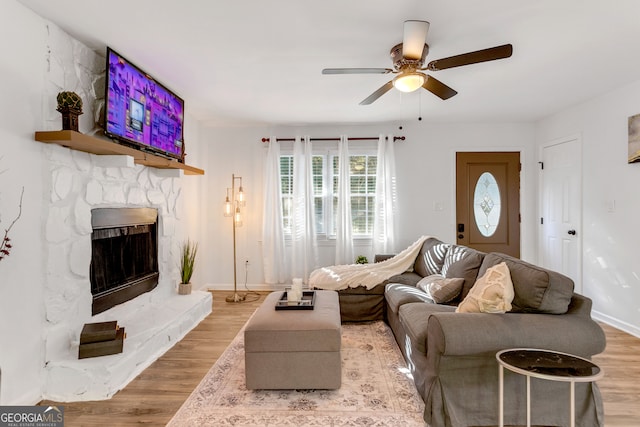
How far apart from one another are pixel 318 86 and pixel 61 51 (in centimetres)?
208

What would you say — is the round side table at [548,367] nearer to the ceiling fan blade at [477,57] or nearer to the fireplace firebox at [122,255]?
the ceiling fan blade at [477,57]

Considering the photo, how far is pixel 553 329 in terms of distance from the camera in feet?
6.00

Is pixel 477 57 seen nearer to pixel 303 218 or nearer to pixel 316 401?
pixel 316 401

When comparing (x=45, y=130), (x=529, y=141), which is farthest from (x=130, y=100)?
(x=529, y=141)

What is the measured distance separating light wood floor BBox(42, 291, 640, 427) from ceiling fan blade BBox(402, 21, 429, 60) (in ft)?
8.19

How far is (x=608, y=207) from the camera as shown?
141 inches

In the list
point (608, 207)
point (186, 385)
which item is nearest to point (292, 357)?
point (186, 385)

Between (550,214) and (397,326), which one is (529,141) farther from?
(397,326)

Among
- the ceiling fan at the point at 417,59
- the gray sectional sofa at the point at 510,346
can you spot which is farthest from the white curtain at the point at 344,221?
the gray sectional sofa at the point at 510,346

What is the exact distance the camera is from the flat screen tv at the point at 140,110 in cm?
249

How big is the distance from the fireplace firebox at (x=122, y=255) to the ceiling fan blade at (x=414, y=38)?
2.61 m

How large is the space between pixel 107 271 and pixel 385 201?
3.43 meters

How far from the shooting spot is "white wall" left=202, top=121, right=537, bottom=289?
482cm

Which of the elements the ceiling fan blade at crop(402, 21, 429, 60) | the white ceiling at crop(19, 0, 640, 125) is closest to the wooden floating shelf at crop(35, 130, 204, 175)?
the white ceiling at crop(19, 0, 640, 125)
